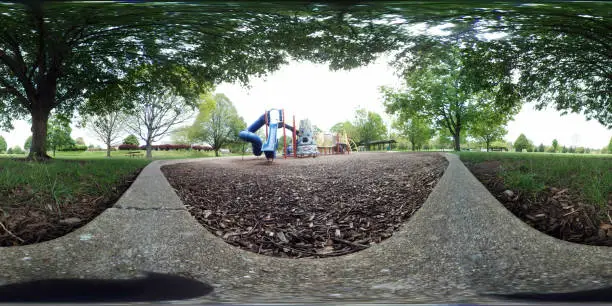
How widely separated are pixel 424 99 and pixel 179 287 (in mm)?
1452

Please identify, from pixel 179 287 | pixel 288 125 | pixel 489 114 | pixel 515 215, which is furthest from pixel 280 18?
pixel 515 215

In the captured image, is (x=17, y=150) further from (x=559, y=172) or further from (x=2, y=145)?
(x=559, y=172)

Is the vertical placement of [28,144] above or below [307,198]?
above

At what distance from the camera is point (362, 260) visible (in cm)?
115

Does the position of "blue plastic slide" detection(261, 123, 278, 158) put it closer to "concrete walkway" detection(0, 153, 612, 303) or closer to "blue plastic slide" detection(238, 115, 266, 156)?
"blue plastic slide" detection(238, 115, 266, 156)

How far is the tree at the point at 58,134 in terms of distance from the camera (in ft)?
4.77

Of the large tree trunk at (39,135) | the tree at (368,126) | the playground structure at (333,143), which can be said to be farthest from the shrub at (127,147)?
the tree at (368,126)

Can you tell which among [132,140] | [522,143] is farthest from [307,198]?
[522,143]

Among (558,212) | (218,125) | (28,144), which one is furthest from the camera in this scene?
(28,144)

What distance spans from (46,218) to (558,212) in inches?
96.8

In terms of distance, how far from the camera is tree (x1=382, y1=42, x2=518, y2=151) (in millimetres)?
1378

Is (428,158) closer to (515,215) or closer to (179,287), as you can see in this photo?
(515,215)

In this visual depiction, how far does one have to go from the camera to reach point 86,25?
4.66 ft

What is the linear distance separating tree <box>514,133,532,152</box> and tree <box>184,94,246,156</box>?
138 centimetres
